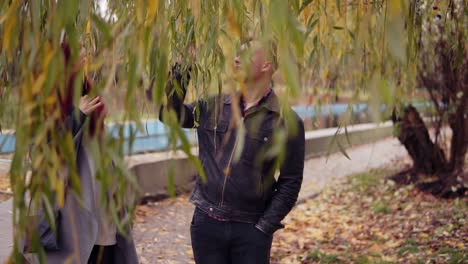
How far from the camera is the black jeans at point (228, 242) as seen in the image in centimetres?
287

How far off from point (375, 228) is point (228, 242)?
3940 mm

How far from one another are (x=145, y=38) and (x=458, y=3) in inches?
144

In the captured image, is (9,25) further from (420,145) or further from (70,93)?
(420,145)

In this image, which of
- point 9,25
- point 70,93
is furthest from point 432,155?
point 9,25

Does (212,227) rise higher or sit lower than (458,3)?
lower

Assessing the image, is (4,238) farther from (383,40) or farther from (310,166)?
(310,166)

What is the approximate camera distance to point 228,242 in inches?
114

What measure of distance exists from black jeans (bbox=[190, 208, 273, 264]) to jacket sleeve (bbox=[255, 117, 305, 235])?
0.19 ft

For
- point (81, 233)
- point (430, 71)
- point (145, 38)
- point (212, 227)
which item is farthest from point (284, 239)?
point (145, 38)

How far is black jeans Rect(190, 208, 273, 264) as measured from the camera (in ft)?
9.42

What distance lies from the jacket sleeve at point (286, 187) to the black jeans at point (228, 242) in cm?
6

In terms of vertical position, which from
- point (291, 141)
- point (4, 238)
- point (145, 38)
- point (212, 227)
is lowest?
point (4, 238)

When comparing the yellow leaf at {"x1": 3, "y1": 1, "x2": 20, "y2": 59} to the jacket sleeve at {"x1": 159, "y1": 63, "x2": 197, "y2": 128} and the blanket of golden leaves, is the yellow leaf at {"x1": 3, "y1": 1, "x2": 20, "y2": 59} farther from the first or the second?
the blanket of golden leaves

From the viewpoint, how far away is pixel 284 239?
6203 mm
